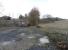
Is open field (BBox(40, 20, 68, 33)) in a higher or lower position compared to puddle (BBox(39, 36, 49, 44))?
higher

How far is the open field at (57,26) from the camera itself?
6.55m

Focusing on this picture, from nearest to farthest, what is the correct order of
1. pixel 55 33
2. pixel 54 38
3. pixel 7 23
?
pixel 54 38 < pixel 55 33 < pixel 7 23

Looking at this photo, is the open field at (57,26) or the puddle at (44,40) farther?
the open field at (57,26)

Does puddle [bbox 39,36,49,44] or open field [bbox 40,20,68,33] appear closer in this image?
puddle [bbox 39,36,49,44]

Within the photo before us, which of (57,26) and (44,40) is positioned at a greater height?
(57,26)

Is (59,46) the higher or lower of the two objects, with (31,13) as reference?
lower

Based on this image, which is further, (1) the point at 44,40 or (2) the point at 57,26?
(2) the point at 57,26

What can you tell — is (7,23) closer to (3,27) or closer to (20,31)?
(3,27)

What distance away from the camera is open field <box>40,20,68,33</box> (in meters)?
6.55

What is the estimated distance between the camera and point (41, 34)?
667 cm

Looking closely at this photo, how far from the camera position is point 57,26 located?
695cm

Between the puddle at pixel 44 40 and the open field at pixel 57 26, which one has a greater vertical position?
the open field at pixel 57 26

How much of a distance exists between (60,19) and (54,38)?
187 cm

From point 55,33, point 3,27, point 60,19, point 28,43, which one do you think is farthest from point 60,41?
point 3,27
